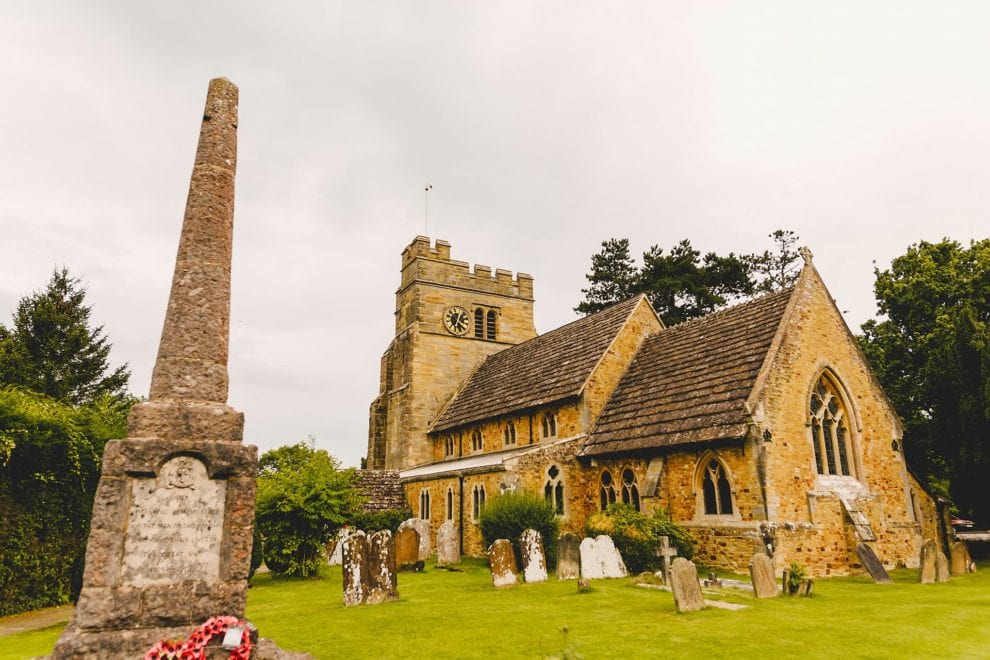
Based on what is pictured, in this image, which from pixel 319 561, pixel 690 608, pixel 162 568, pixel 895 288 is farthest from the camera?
pixel 895 288

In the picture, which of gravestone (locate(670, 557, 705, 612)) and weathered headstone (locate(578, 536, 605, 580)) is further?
weathered headstone (locate(578, 536, 605, 580))

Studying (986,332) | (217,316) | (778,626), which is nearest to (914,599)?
(778,626)

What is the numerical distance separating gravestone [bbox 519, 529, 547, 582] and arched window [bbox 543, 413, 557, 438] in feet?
25.0

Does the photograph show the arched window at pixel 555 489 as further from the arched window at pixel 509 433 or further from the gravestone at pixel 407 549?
the arched window at pixel 509 433

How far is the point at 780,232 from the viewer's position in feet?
145

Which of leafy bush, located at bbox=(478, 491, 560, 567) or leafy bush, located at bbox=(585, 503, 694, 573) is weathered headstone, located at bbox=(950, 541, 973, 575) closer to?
leafy bush, located at bbox=(585, 503, 694, 573)

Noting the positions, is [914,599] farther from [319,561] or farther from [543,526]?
[319,561]

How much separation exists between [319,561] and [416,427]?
12.6 m

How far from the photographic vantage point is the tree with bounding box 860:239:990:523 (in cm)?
1909

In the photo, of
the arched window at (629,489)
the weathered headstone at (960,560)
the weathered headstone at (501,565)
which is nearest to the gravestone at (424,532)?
the arched window at (629,489)

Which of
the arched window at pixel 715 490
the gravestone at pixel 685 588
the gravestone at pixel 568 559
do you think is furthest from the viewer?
the arched window at pixel 715 490

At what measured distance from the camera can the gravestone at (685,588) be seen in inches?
392

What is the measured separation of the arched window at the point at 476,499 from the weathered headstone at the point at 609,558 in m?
6.55

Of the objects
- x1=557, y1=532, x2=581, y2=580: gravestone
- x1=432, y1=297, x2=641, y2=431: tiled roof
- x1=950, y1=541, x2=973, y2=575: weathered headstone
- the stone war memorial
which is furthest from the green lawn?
x1=432, y1=297, x2=641, y2=431: tiled roof
